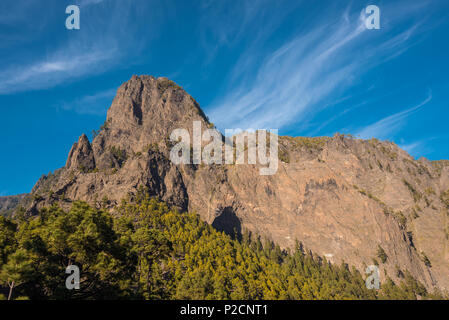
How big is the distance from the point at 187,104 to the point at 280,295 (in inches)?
5178

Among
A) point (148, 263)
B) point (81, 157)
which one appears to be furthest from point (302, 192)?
point (81, 157)

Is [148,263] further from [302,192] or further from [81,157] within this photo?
[81,157]

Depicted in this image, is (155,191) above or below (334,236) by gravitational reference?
above

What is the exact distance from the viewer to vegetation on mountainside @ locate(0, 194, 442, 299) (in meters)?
26.0

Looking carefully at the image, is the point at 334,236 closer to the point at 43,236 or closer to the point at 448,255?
the point at 448,255

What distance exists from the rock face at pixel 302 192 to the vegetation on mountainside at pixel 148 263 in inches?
444

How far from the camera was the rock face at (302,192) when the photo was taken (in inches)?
4542

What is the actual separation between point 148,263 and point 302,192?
105925 millimetres

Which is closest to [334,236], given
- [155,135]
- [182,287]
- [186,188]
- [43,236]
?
[186,188]

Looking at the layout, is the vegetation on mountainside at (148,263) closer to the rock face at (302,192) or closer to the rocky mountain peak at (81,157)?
the rock face at (302,192)

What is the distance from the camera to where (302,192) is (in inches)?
5295

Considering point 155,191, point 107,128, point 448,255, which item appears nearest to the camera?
point 448,255

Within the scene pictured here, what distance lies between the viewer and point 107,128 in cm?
16575

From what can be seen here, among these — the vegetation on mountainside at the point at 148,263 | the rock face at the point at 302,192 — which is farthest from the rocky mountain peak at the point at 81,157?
the vegetation on mountainside at the point at 148,263
